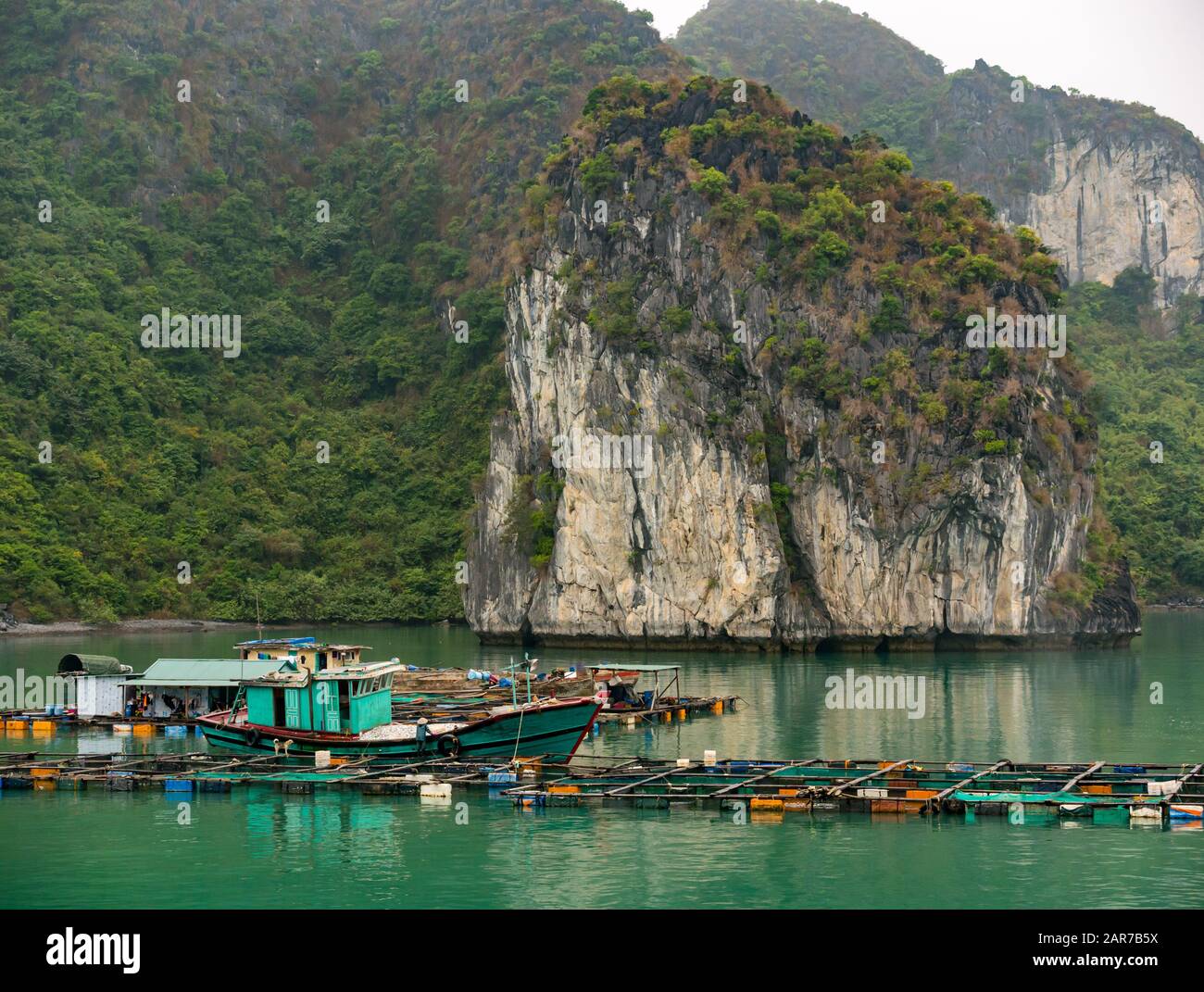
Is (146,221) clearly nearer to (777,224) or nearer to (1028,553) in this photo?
(777,224)

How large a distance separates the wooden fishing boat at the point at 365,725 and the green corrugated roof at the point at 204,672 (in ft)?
18.2

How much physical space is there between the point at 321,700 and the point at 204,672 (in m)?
10.6

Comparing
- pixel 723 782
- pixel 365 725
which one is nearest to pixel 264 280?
pixel 365 725

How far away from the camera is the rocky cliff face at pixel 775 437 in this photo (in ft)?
239

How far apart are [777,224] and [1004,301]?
12.0 meters

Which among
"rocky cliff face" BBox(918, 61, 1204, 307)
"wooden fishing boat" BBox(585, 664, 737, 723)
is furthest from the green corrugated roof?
"rocky cliff face" BBox(918, 61, 1204, 307)

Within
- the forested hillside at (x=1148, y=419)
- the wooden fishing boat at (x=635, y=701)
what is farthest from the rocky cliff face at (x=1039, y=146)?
the wooden fishing boat at (x=635, y=701)

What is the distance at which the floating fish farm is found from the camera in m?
28.9

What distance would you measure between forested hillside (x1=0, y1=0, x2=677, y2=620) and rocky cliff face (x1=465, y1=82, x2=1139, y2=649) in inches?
865

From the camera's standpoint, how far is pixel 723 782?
3203 centimetres

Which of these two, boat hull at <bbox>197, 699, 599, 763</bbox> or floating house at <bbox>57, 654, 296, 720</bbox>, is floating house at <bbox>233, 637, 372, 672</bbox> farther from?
boat hull at <bbox>197, 699, 599, 763</bbox>

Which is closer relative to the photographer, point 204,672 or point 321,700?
point 321,700

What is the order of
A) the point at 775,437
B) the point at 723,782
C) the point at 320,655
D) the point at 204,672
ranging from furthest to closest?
→ the point at 775,437 → the point at 204,672 → the point at 320,655 → the point at 723,782

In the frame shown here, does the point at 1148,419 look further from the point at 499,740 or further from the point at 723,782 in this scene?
the point at 723,782
